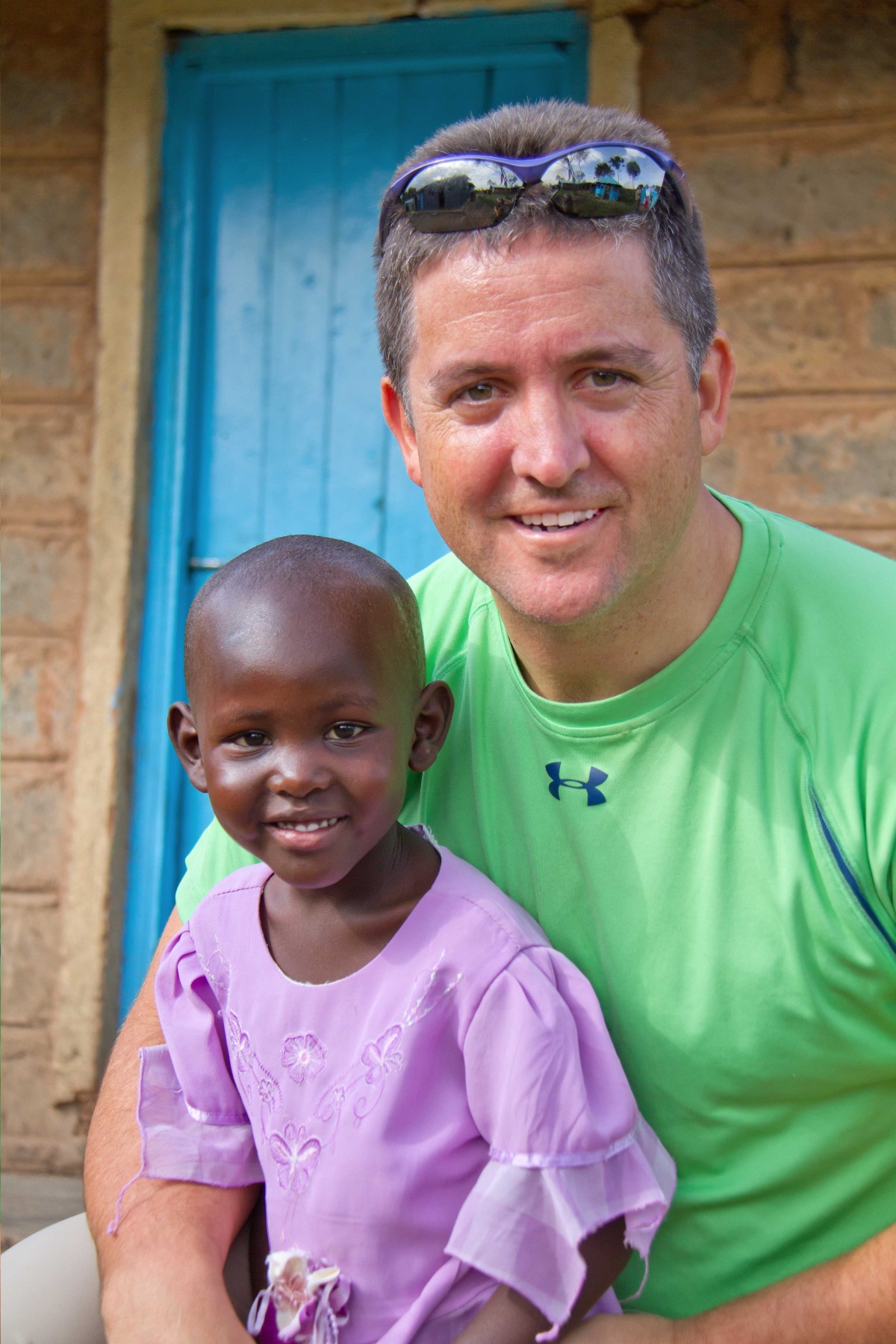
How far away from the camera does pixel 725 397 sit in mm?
1769

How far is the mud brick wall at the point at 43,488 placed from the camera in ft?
11.3

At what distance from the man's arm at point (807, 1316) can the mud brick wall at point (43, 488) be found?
2.46 m

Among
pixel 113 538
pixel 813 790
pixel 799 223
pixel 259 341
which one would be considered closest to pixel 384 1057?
pixel 813 790

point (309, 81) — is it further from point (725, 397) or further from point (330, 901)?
point (330, 901)

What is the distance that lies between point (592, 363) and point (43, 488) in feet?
7.96

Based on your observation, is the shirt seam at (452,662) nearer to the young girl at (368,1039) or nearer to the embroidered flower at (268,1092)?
the young girl at (368,1039)

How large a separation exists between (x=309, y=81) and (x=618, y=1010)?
2995 millimetres

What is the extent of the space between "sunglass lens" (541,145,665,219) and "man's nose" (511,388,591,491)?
0.80 ft

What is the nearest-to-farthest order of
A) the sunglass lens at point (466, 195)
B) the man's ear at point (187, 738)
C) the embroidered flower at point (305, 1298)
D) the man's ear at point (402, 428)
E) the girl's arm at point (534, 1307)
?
the girl's arm at point (534, 1307) < the embroidered flower at point (305, 1298) < the sunglass lens at point (466, 195) < the man's ear at point (187, 738) < the man's ear at point (402, 428)

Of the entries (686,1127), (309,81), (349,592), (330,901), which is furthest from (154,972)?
(309,81)

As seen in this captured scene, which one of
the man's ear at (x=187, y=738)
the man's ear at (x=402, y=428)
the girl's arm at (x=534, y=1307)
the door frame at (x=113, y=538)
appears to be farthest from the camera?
the door frame at (x=113, y=538)

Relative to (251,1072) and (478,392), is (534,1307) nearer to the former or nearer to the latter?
(251,1072)

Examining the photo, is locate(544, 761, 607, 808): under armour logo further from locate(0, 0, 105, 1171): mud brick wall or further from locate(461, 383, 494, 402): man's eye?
locate(0, 0, 105, 1171): mud brick wall

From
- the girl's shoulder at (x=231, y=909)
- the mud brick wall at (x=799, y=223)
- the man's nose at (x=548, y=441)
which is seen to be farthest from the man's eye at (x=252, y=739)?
the mud brick wall at (x=799, y=223)
